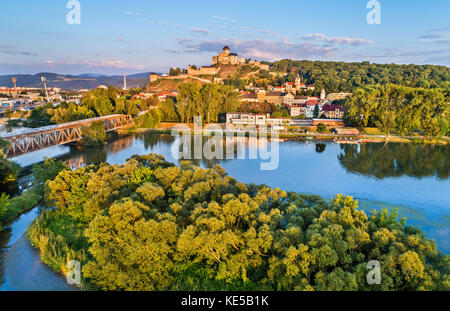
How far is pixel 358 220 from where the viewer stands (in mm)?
7871

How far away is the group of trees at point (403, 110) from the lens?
29292 mm

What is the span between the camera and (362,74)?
2825 inches

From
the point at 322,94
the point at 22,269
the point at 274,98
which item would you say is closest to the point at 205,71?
the point at 274,98

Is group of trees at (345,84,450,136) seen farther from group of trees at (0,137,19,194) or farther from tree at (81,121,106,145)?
group of trees at (0,137,19,194)

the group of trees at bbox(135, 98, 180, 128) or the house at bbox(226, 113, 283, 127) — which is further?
the house at bbox(226, 113, 283, 127)

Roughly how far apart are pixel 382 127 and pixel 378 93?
20.9 feet

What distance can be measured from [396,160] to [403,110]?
1205cm

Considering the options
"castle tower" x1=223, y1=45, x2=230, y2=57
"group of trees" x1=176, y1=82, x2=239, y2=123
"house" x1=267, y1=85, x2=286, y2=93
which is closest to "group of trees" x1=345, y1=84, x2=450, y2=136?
"group of trees" x1=176, y1=82, x2=239, y2=123

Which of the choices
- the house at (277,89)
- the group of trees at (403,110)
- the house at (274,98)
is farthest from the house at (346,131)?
the house at (277,89)

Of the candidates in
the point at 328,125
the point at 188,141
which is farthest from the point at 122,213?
the point at 328,125

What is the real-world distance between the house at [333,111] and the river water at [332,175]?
1369cm

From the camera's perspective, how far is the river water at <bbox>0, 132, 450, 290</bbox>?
8.99 meters

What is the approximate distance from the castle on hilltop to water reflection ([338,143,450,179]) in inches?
2508

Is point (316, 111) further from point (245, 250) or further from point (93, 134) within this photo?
point (245, 250)
